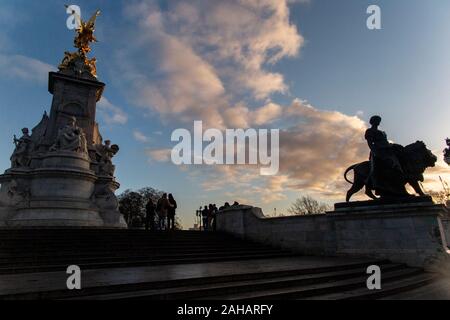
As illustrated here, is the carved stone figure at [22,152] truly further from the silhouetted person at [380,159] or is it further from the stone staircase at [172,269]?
the silhouetted person at [380,159]

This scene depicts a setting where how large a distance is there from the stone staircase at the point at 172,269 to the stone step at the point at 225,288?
17 millimetres

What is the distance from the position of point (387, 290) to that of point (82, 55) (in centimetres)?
2999

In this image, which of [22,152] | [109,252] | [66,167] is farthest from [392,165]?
[22,152]

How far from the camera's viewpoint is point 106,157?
84.6 ft

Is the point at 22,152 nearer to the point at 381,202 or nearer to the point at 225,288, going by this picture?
the point at 225,288

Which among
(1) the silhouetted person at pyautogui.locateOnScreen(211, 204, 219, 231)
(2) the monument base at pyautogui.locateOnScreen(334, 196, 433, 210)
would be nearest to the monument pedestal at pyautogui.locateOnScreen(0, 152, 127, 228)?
(1) the silhouetted person at pyautogui.locateOnScreen(211, 204, 219, 231)

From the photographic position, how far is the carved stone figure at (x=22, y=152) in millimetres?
22334

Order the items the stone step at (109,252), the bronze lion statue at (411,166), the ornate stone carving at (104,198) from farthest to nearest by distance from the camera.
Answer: the ornate stone carving at (104,198) → the bronze lion statue at (411,166) → the stone step at (109,252)

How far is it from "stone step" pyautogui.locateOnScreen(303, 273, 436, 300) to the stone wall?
65.5 inches

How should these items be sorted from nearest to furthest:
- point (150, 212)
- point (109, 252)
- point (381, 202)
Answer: point (109, 252) < point (381, 202) < point (150, 212)

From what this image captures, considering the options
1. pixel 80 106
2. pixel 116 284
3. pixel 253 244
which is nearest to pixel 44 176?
pixel 80 106

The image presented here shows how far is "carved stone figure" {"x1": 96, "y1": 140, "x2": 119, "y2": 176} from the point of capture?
82.0ft

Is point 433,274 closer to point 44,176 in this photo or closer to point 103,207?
point 103,207

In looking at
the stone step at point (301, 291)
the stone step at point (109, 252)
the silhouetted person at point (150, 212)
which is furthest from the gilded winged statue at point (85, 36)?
the stone step at point (301, 291)
